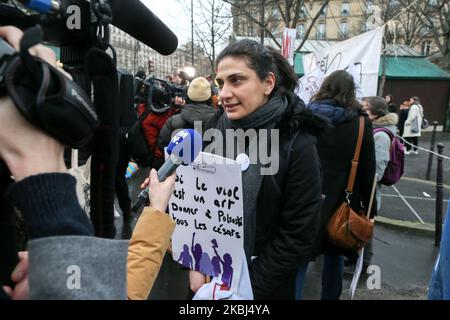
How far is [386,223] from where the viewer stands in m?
5.51

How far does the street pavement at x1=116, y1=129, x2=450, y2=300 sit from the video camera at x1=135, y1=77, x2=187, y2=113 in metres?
1.71

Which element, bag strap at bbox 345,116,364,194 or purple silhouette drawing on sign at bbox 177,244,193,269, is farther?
bag strap at bbox 345,116,364,194

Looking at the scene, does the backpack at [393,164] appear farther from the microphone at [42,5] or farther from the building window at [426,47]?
the building window at [426,47]

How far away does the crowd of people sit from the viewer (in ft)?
2.28

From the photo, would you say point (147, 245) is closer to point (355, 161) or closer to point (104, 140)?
point (104, 140)

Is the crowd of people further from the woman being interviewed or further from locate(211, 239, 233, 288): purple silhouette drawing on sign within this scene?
locate(211, 239, 233, 288): purple silhouette drawing on sign

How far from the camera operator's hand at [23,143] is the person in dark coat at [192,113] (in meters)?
3.21

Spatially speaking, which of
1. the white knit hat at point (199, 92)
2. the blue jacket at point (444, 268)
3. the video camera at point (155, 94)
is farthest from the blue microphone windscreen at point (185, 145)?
the video camera at point (155, 94)

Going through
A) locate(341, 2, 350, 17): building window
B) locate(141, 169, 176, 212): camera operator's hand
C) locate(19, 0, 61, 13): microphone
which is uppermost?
locate(341, 2, 350, 17): building window

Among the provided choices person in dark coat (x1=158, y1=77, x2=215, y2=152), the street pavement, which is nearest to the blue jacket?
the street pavement

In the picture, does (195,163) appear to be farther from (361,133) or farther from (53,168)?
(361,133)

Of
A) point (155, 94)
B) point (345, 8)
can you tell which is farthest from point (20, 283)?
point (345, 8)
